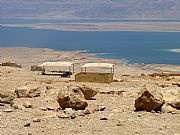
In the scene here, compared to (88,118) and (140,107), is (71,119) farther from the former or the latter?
(140,107)

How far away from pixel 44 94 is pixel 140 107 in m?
4.48

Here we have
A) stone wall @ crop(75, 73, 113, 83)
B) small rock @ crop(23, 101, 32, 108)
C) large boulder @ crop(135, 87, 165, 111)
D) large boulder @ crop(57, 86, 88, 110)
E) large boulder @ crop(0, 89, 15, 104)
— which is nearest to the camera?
large boulder @ crop(135, 87, 165, 111)

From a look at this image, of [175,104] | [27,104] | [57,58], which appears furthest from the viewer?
[57,58]

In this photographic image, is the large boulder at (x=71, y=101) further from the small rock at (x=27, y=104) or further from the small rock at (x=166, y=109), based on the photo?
the small rock at (x=166, y=109)

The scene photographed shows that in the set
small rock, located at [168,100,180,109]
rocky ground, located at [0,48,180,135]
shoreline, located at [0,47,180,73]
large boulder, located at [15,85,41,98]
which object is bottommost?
rocky ground, located at [0,48,180,135]

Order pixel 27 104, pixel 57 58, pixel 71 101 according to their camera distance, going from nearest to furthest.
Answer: pixel 71 101 < pixel 27 104 < pixel 57 58

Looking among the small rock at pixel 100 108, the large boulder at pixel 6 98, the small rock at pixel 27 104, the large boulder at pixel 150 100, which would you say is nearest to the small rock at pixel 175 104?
the large boulder at pixel 150 100

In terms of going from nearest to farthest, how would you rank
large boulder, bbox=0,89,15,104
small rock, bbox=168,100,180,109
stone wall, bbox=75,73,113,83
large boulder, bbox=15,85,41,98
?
small rock, bbox=168,100,180,109, large boulder, bbox=0,89,15,104, large boulder, bbox=15,85,41,98, stone wall, bbox=75,73,113,83

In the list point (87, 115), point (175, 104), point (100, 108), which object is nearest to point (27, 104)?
point (100, 108)

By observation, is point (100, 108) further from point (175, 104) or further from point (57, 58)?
point (57, 58)

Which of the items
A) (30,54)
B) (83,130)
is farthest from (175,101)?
(30,54)

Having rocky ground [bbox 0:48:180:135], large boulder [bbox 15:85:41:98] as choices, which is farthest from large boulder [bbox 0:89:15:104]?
large boulder [bbox 15:85:41:98]

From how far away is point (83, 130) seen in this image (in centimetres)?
1014

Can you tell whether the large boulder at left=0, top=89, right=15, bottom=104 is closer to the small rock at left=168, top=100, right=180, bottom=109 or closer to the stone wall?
the small rock at left=168, top=100, right=180, bottom=109
